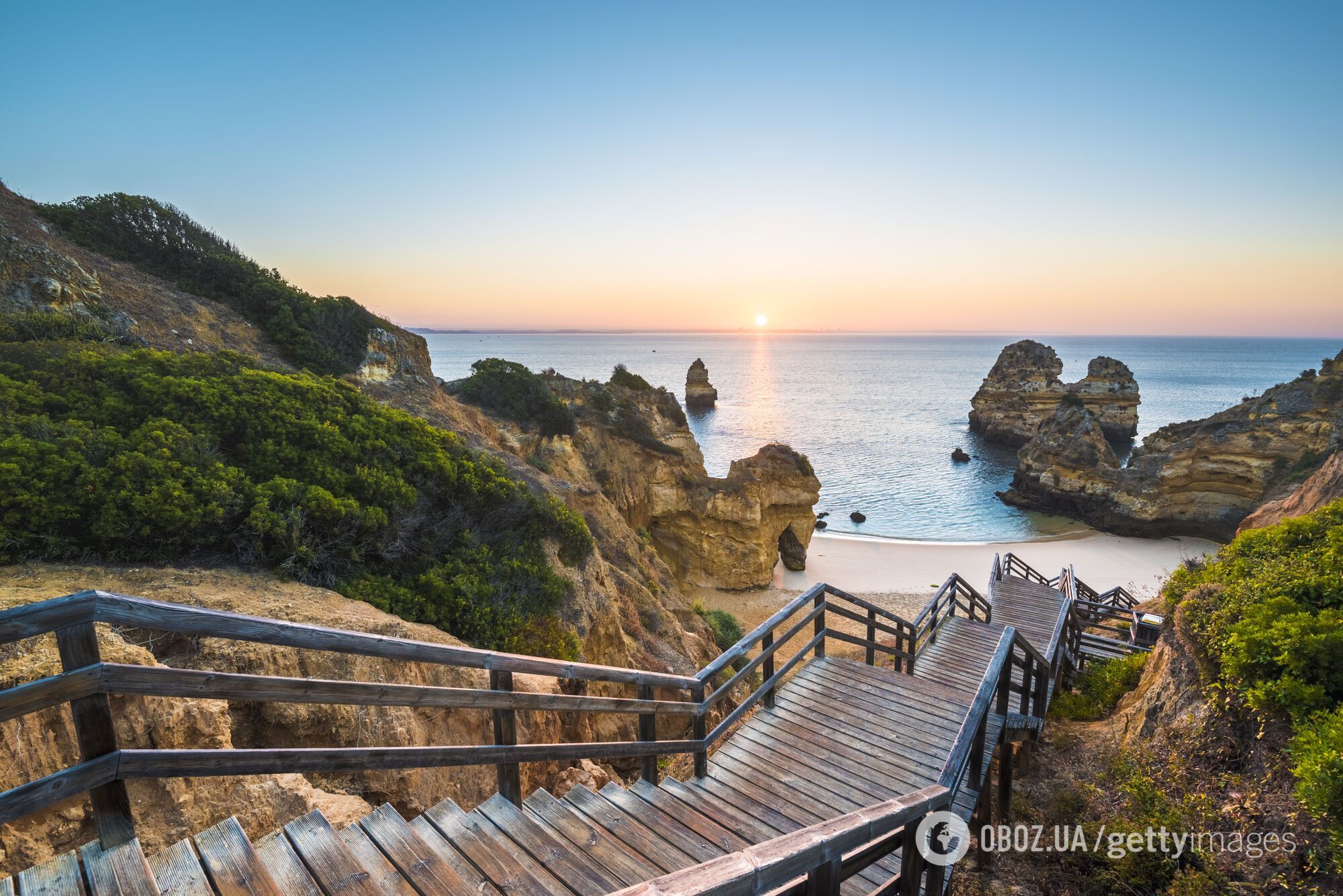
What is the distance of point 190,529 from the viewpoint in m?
6.40

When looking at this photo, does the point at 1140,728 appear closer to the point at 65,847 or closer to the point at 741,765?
the point at 741,765

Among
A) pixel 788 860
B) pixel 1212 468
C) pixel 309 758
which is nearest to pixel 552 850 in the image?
pixel 309 758

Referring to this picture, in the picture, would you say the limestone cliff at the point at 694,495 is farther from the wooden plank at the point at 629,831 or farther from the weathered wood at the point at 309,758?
the weathered wood at the point at 309,758

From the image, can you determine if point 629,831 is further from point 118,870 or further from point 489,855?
point 118,870

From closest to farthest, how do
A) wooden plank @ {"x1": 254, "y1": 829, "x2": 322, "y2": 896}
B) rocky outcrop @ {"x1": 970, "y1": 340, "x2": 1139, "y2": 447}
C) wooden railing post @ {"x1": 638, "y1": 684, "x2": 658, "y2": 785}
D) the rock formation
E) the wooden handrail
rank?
the wooden handrail → wooden plank @ {"x1": 254, "y1": 829, "x2": 322, "y2": 896} → wooden railing post @ {"x1": 638, "y1": 684, "x2": 658, "y2": 785} → the rock formation → rocky outcrop @ {"x1": 970, "y1": 340, "x2": 1139, "y2": 447}

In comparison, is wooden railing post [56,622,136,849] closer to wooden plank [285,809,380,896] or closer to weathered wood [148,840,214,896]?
weathered wood [148,840,214,896]

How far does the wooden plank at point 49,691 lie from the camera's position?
199 centimetres

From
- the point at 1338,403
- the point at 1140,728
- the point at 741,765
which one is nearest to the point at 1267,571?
the point at 1140,728

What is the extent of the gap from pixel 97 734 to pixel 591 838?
251 cm

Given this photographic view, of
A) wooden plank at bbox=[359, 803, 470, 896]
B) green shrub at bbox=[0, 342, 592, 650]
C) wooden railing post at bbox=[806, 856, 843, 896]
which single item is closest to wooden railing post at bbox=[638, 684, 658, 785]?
wooden plank at bbox=[359, 803, 470, 896]

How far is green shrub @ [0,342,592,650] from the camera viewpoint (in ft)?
19.9

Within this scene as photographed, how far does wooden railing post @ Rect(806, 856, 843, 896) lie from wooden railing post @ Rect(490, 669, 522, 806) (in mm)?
1862

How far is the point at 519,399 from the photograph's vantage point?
20.1 m

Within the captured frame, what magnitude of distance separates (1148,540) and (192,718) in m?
41.5
